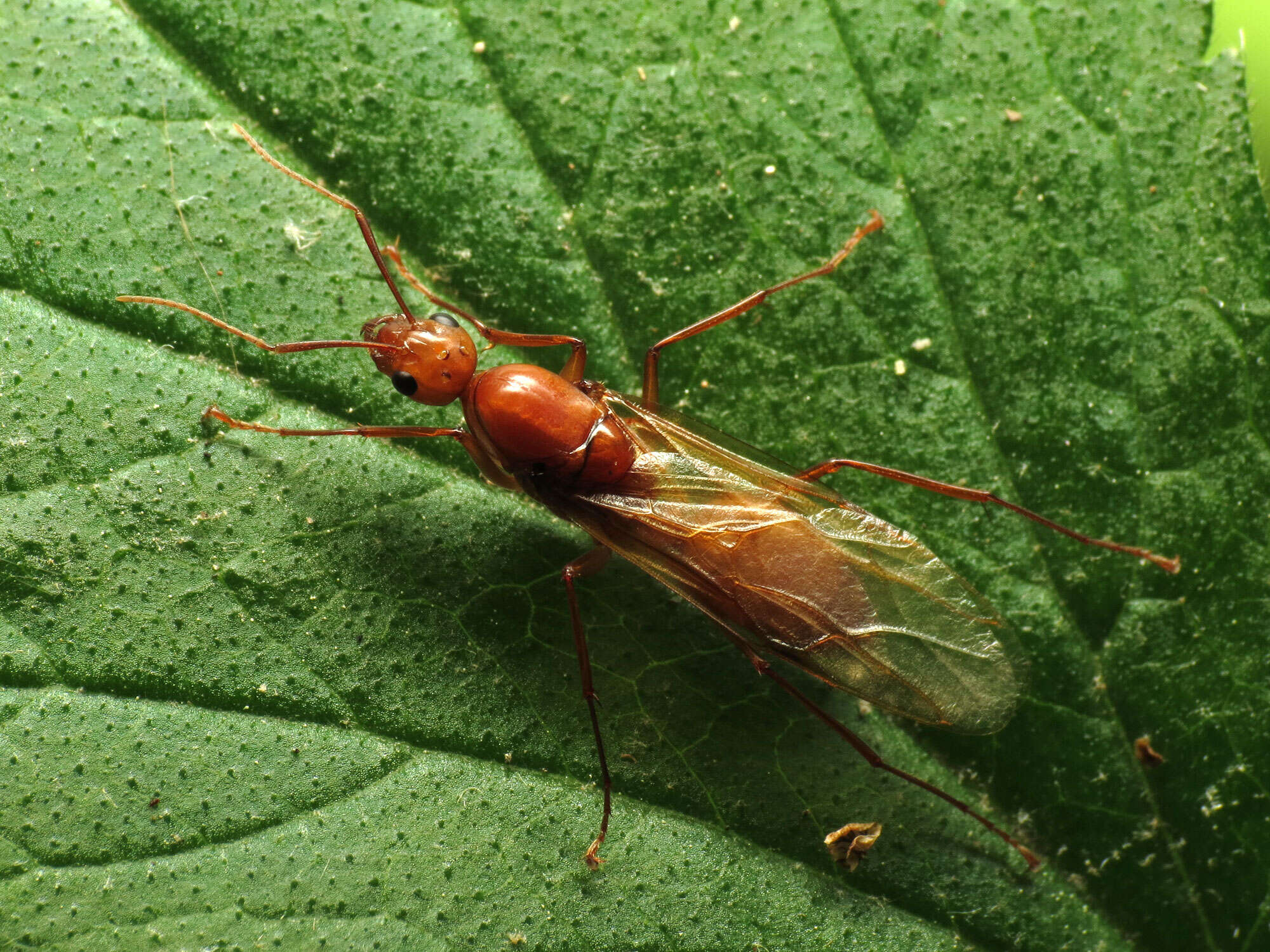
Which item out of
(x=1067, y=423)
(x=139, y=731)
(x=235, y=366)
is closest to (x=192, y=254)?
(x=235, y=366)

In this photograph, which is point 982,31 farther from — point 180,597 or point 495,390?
point 180,597

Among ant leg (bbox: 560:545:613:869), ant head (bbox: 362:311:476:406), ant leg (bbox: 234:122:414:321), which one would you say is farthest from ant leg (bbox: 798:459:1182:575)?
ant leg (bbox: 234:122:414:321)

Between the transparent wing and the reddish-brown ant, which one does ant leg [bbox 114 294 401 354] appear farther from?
the transparent wing

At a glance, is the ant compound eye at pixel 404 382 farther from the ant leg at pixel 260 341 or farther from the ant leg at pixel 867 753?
the ant leg at pixel 867 753

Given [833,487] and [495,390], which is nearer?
[495,390]

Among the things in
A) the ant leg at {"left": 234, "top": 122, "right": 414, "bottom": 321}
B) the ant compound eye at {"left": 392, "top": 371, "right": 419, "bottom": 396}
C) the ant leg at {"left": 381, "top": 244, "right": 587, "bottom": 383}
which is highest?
the ant leg at {"left": 234, "top": 122, "right": 414, "bottom": 321}

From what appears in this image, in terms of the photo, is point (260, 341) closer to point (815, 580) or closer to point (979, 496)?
point (815, 580)
